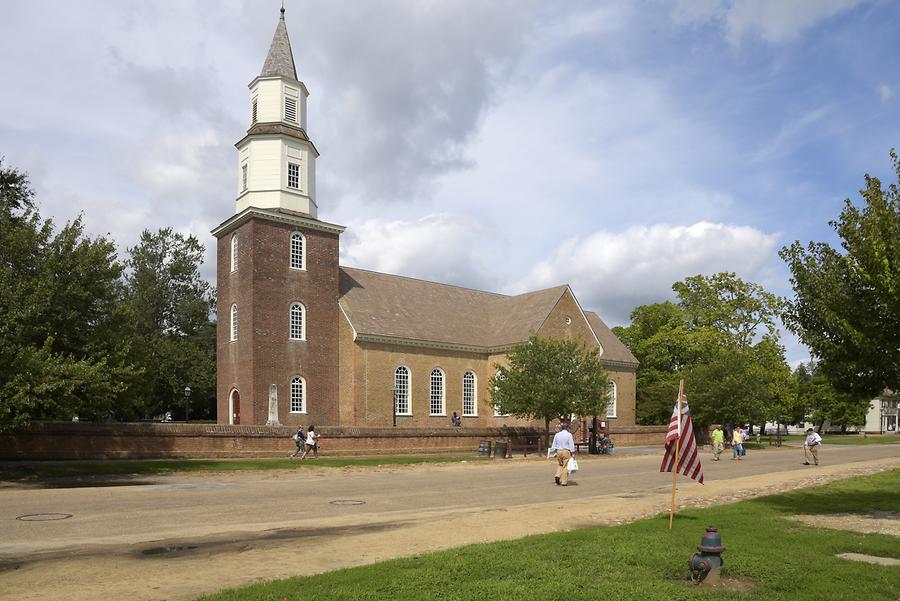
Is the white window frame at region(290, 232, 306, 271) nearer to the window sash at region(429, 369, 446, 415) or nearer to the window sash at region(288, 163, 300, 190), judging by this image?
the window sash at region(288, 163, 300, 190)

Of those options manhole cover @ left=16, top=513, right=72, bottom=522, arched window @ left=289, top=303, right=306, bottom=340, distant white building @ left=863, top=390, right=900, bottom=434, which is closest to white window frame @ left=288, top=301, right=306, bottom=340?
arched window @ left=289, top=303, right=306, bottom=340

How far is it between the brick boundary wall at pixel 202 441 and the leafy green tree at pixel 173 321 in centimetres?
2693

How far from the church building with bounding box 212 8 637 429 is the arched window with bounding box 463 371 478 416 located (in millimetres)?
1194

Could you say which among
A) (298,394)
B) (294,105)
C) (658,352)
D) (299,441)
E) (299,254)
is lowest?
(299,441)

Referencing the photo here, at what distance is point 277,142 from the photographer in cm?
3966

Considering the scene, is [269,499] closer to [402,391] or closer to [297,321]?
[297,321]

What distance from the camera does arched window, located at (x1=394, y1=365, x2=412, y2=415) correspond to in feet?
144

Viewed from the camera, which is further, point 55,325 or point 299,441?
point 299,441

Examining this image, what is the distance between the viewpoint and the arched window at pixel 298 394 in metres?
39.7

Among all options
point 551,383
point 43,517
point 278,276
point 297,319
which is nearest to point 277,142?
point 278,276

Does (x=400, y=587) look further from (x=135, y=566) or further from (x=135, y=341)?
(x=135, y=341)

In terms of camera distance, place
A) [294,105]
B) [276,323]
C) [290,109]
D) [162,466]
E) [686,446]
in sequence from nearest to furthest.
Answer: [686,446] → [162,466] → [276,323] → [290,109] → [294,105]

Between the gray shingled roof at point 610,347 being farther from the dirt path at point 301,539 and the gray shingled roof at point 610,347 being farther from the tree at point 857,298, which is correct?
the tree at point 857,298

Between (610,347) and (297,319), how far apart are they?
26329mm
